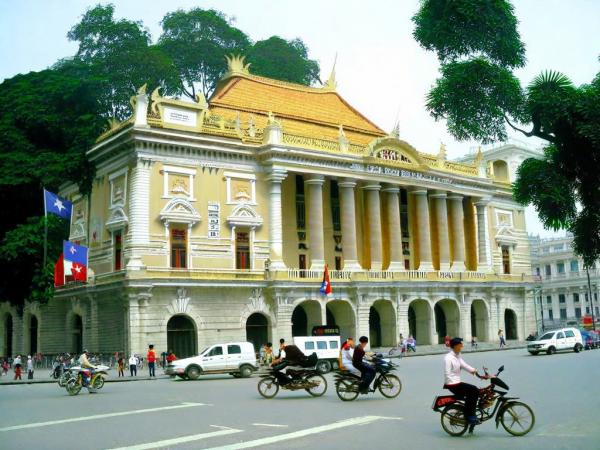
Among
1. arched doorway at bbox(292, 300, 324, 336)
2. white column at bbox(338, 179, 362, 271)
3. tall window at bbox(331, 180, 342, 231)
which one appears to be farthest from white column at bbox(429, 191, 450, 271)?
arched doorway at bbox(292, 300, 324, 336)

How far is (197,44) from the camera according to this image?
69.3 m

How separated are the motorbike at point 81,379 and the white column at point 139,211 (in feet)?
44.8

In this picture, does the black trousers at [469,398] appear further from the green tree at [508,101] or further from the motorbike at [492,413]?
the green tree at [508,101]

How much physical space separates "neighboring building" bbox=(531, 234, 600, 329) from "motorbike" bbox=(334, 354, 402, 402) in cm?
7661

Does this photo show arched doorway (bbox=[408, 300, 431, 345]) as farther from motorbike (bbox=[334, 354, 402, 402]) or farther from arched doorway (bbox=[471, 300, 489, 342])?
motorbike (bbox=[334, 354, 402, 402])

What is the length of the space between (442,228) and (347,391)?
36.3m

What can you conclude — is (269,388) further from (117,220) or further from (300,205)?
(300,205)

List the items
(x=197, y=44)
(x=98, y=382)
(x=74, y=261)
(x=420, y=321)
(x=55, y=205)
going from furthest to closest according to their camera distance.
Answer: (x=197, y=44), (x=420, y=321), (x=55, y=205), (x=74, y=261), (x=98, y=382)

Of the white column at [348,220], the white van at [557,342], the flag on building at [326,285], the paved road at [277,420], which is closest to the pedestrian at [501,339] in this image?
the white van at [557,342]

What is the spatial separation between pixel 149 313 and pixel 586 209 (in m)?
27.9

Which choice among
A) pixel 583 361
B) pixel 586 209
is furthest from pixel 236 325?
pixel 586 209

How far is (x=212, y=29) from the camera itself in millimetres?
71062

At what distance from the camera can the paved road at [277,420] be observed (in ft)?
41.0

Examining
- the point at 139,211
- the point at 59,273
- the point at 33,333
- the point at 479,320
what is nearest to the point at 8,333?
the point at 33,333
